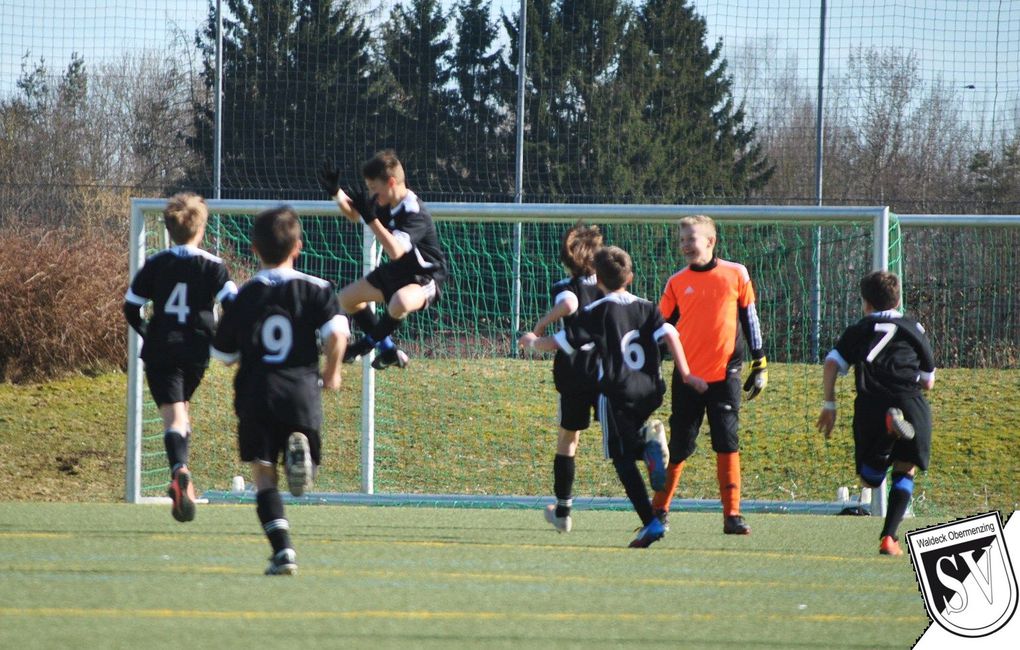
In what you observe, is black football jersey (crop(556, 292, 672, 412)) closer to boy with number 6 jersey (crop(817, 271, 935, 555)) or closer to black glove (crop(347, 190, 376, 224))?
boy with number 6 jersey (crop(817, 271, 935, 555))

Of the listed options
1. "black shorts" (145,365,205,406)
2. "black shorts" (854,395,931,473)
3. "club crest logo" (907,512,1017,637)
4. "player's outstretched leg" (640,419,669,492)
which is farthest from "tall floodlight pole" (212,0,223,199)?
"club crest logo" (907,512,1017,637)

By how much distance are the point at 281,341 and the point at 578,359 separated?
6.33 feet

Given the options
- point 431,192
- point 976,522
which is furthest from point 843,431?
point 976,522

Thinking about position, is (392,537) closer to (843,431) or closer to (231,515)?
(231,515)

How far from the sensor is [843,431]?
1260 cm

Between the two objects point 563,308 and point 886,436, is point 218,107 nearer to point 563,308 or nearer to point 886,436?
point 563,308

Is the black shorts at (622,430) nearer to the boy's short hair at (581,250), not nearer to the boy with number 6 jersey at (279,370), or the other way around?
the boy's short hair at (581,250)

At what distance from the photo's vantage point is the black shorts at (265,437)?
5.39 metres

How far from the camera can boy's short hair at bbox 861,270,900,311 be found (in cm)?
689

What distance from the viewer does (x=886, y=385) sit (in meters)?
6.77

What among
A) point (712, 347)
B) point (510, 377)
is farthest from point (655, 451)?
point (510, 377)

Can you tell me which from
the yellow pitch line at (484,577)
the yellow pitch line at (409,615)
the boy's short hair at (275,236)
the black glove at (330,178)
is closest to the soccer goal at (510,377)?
the black glove at (330,178)

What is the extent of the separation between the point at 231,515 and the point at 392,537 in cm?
163

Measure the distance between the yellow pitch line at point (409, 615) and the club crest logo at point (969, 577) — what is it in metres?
0.14
